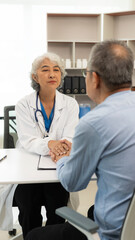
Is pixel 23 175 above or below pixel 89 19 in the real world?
below

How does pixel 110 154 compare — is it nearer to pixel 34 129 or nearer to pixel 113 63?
pixel 113 63

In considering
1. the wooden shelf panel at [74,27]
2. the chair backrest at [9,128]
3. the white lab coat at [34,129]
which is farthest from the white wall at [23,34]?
the white lab coat at [34,129]

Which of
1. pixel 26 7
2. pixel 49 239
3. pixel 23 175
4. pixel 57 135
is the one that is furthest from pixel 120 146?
pixel 26 7

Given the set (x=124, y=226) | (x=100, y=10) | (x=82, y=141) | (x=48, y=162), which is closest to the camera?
(x=124, y=226)

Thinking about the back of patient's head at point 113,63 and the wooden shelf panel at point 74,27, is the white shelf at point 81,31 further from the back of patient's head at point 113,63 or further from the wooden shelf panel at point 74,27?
the back of patient's head at point 113,63

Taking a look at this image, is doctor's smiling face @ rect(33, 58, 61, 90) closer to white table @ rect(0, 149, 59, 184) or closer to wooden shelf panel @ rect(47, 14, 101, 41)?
→ white table @ rect(0, 149, 59, 184)

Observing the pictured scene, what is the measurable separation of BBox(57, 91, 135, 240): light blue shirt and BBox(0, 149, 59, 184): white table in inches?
14.8

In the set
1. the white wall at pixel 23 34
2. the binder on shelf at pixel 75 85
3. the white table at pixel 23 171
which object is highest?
the white wall at pixel 23 34

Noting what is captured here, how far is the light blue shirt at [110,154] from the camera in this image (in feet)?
3.18

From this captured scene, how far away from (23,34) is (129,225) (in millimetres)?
4432

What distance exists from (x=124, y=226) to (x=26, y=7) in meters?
4.54

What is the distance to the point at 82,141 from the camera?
101 centimetres

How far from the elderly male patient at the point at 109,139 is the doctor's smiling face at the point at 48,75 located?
1.07 m

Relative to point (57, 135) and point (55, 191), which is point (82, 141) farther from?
point (57, 135)
